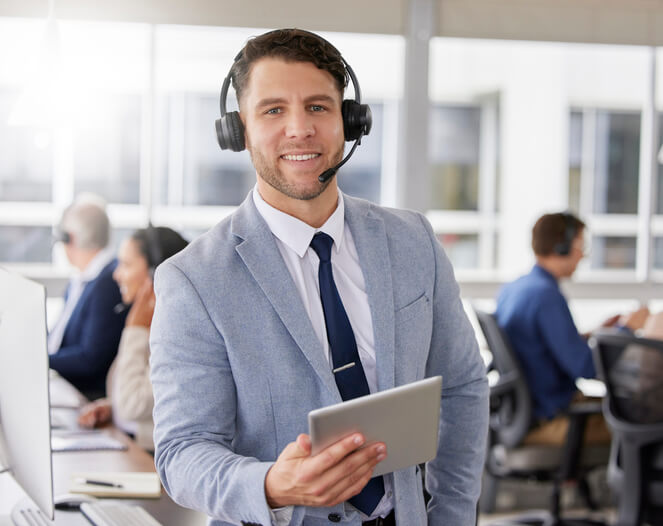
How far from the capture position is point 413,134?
4.33 metres

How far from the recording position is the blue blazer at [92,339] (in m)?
3.25

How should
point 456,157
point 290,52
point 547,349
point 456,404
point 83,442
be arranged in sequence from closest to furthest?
point 290,52
point 456,404
point 83,442
point 547,349
point 456,157

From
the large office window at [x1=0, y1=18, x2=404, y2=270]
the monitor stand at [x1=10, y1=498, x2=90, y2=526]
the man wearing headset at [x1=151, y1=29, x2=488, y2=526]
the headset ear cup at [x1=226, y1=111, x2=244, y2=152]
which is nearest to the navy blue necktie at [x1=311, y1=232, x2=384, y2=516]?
the man wearing headset at [x1=151, y1=29, x2=488, y2=526]

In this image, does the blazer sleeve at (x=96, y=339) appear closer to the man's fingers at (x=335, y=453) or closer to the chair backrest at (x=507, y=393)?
the chair backrest at (x=507, y=393)

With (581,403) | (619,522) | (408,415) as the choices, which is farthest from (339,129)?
(581,403)

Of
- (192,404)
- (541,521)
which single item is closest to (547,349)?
(541,521)

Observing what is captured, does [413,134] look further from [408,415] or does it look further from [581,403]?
[408,415]

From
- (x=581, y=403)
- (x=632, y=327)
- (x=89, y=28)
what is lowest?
(x=581, y=403)

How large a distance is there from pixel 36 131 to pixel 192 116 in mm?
806

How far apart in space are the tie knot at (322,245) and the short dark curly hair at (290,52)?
0.87 feet

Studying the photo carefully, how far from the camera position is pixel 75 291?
11.5 feet

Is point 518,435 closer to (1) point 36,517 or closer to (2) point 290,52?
(1) point 36,517

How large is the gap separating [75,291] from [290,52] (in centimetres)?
244

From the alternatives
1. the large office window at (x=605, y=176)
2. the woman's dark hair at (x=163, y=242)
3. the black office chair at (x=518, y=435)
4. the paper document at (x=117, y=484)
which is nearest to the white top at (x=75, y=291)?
the woman's dark hair at (x=163, y=242)
